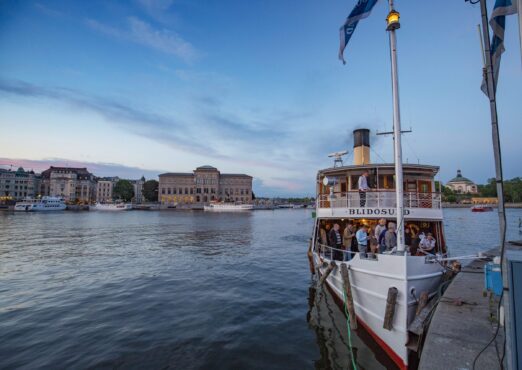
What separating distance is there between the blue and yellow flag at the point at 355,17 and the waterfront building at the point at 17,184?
17977cm

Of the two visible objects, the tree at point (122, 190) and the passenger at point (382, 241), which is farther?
the tree at point (122, 190)

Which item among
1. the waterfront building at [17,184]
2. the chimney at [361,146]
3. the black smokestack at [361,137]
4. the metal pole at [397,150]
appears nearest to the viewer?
the metal pole at [397,150]

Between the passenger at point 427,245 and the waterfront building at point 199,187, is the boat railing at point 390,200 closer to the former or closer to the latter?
the passenger at point 427,245

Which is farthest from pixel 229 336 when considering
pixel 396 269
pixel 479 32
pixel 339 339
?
pixel 479 32

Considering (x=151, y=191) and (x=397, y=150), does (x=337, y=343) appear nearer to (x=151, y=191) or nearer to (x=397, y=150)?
(x=397, y=150)

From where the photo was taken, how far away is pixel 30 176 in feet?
484

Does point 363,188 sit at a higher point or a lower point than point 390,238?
higher

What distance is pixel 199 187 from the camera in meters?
161

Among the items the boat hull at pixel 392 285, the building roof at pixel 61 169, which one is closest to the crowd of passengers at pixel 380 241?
the boat hull at pixel 392 285

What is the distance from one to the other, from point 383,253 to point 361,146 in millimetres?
9071

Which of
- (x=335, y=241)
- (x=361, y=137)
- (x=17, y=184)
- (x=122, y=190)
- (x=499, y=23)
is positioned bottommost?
(x=335, y=241)

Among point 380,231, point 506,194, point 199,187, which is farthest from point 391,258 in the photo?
point 506,194

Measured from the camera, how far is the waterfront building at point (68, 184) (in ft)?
497

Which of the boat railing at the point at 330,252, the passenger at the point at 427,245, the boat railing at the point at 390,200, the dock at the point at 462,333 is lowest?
the dock at the point at 462,333
